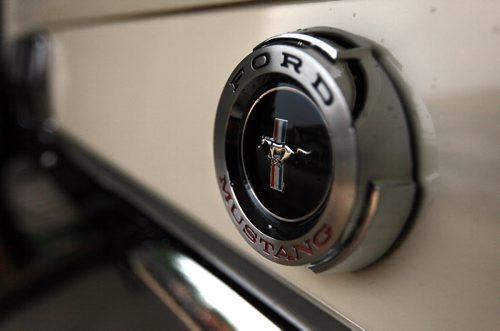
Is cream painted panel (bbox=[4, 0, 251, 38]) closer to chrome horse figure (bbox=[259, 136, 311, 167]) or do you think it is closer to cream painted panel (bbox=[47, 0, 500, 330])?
cream painted panel (bbox=[47, 0, 500, 330])

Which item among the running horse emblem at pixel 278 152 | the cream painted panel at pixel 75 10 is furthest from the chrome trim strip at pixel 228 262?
the cream painted panel at pixel 75 10

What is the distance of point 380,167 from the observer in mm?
278

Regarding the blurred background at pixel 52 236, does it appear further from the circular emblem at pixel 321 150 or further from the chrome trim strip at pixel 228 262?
the circular emblem at pixel 321 150

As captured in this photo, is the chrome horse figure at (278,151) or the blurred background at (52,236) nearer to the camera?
the chrome horse figure at (278,151)

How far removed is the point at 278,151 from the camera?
33 centimetres

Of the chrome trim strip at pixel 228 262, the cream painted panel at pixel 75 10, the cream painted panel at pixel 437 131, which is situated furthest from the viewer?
the cream painted panel at pixel 75 10

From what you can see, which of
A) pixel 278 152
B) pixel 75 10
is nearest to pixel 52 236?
pixel 75 10

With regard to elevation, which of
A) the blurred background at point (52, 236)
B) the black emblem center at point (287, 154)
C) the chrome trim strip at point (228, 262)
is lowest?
the blurred background at point (52, 236)

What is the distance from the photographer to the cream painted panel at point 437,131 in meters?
0.27

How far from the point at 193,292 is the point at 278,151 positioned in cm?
26

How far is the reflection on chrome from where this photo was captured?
44cm

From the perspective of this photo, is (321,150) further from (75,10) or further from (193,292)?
(75,10)

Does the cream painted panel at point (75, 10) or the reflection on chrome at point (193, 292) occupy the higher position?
the cream painted panel at point (75, 10)

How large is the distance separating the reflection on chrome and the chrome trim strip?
16 mm
